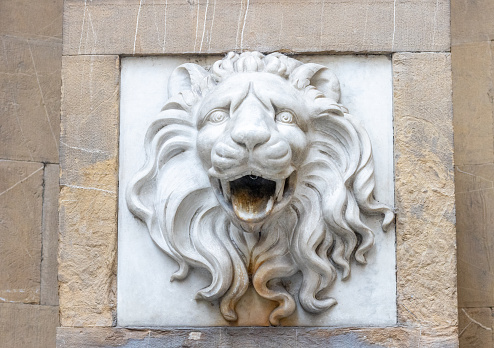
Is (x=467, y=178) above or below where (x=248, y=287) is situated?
above

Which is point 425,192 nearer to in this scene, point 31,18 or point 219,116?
point 219,116

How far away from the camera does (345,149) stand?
13.5ft

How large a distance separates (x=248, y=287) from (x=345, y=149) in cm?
56

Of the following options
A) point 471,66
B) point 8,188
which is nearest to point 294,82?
point 471,66

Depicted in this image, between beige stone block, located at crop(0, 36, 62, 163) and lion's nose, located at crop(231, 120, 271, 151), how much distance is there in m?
1.57

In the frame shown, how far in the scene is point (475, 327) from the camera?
4.85m

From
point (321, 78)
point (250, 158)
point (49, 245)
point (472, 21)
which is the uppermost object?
point (472, 21)

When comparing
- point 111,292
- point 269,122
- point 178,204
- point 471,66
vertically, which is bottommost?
point 111,292

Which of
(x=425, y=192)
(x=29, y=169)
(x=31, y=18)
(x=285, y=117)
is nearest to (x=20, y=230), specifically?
(x=29, y=169)

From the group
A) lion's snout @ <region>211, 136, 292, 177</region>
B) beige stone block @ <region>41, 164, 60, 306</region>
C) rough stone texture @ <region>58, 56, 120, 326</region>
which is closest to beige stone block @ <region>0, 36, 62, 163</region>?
beige stone block @ <region>41, 164, 60, 306</region>

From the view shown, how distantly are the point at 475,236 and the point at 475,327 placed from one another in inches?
14.2

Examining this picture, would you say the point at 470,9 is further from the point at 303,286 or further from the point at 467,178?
the point at 303,286

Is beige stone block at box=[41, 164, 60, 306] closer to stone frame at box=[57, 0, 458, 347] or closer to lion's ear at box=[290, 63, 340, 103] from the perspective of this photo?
stone frame at box=[57, 0, 458, 347]

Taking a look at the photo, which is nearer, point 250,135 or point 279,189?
point 250,135
